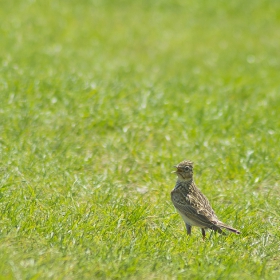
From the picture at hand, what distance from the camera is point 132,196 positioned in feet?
26.3

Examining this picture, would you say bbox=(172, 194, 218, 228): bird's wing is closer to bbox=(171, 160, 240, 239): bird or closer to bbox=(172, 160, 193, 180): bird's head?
bbox=(171, 160, 240, 239): bird

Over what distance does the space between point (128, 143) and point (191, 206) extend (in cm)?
320

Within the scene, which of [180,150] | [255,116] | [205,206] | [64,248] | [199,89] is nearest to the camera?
[64,248]

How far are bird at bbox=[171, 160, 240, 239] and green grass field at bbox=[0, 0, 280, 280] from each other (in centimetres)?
16

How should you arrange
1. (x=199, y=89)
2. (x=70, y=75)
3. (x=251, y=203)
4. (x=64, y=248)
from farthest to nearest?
(x=199, y=89)
(x=70, y=75)
(x=251, y=203)
(x=64, y=248)

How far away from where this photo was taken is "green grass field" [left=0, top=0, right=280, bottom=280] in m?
5.80

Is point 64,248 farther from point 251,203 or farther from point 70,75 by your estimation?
point 70,75

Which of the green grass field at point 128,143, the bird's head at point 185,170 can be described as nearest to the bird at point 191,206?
the bird's head at point 185,170

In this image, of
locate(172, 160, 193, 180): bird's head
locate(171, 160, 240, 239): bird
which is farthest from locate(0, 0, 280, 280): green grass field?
locate(172, 160, 193, 180): bird's head

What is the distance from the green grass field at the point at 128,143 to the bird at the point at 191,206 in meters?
0.16

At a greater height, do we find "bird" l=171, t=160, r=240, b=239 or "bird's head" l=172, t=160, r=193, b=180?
"bird's head" l=172, t=160, r=193, b=180

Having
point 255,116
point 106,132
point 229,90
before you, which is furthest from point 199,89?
point 106,132

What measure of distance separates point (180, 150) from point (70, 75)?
3.33m

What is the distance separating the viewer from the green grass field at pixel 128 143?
580 centimetres
